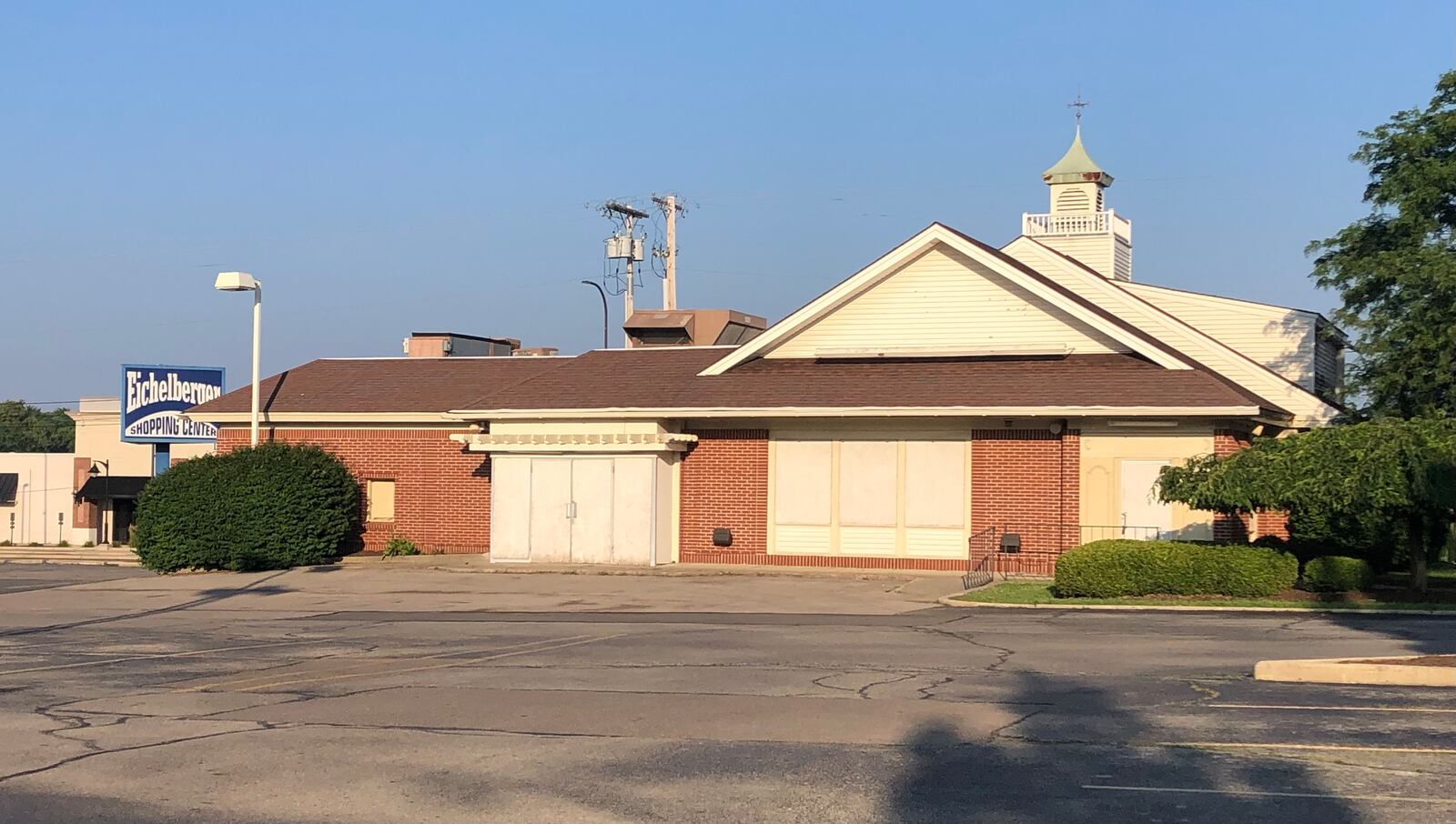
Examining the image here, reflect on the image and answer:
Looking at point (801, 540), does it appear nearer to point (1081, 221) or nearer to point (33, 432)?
point (1081, 221)

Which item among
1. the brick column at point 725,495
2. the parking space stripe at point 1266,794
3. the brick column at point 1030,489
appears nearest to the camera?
A: the parking space stripe at point 1266,794

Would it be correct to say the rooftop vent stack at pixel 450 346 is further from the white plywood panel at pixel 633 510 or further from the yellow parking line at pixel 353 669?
the yellow parking line at pixel 353 669

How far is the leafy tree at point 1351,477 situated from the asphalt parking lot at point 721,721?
7.33 ft

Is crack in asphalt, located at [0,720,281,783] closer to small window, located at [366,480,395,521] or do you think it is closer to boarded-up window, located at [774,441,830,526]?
boarded-up window, located at [774,441,830,526]

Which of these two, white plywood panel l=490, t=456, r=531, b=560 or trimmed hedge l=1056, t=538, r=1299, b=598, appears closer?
trimmed hedge l=1056, t=538, r=1299, b=598

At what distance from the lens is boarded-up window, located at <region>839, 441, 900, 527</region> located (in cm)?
3006

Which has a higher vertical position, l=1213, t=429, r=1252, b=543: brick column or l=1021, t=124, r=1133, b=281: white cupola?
l=1021, t=124, r=1133, b=281: white cupola

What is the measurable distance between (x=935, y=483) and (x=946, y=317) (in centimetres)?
365

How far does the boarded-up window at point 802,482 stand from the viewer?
30453 millimetres

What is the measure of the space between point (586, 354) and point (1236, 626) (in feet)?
67.0

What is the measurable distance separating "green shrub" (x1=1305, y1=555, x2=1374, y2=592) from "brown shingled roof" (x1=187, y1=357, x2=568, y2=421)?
19.4 m

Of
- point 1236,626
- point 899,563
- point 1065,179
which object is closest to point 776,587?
point 899,563

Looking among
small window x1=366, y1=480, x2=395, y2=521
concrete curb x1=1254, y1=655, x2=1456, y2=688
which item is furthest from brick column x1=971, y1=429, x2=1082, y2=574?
concrete curb x1=1254, y1=655, x2=1456, y2=688

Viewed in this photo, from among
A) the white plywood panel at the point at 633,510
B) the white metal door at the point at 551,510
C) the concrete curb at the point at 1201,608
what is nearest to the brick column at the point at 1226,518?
the concrete curb at the point at 1201,608
